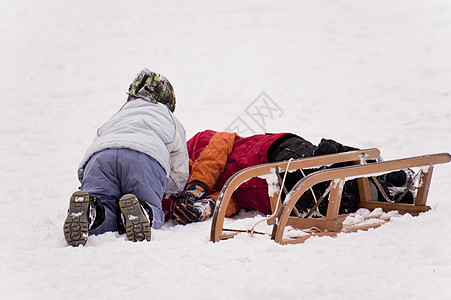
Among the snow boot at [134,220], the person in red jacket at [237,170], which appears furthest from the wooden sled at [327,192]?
the snow boot at [134,220]

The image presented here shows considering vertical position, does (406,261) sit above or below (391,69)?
below

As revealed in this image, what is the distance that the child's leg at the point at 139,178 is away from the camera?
10.2 ft

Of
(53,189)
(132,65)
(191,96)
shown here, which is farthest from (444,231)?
(132,65)

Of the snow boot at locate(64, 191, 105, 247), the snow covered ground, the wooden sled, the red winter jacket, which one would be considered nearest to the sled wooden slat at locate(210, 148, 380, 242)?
the wooden sled

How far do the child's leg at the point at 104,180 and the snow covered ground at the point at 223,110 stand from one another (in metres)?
0.25

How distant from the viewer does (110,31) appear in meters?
9.80

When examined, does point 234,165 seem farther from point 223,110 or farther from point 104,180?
point 223,110

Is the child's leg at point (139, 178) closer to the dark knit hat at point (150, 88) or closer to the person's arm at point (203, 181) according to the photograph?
the person's arm at point (203, 181)

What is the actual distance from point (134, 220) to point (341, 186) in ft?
3.52

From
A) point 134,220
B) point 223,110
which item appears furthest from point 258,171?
point 223,110

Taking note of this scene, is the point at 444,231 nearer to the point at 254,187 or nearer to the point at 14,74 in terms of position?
the point at 254,187

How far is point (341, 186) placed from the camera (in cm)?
279

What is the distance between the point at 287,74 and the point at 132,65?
245 cm

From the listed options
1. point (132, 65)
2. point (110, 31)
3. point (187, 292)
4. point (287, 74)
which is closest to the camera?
point (187, 292)
